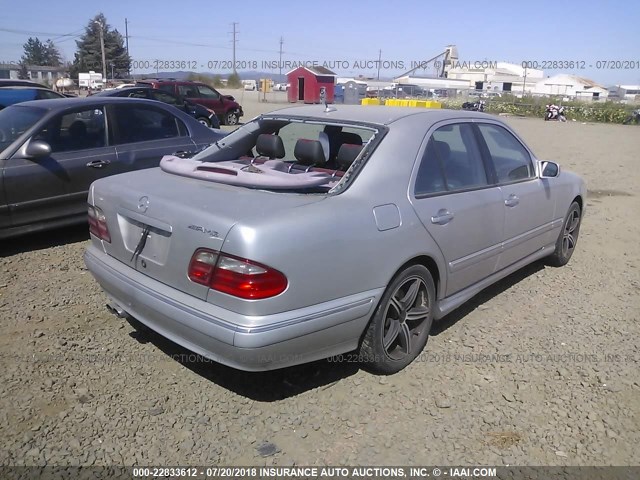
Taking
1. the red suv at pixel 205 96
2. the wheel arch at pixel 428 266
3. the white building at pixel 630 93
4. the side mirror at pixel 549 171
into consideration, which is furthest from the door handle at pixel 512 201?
the white building at pixel 630 93

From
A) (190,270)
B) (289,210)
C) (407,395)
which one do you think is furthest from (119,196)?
Answer: (407,395)

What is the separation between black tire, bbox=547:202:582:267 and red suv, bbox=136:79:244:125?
15.6 m

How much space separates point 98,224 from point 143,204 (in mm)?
592

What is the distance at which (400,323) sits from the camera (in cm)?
331

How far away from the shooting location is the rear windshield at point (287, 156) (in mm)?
3164

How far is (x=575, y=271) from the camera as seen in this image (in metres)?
5.36

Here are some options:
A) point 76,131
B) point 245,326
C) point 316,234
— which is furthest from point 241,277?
point 76,131

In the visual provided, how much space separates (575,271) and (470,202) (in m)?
2.35

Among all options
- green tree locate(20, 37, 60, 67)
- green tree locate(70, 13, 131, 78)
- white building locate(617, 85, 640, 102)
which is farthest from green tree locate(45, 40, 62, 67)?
white building locate(617, 85, 640, 102)

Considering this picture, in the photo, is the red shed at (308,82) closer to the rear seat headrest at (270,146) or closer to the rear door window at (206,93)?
the rear door window at (206,93)

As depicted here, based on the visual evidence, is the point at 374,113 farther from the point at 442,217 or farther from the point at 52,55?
the point at 52,55

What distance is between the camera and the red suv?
18703 mm

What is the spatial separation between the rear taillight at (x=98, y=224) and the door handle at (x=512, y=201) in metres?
2.81

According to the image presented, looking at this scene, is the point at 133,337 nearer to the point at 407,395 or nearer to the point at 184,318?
the point at 184,318
